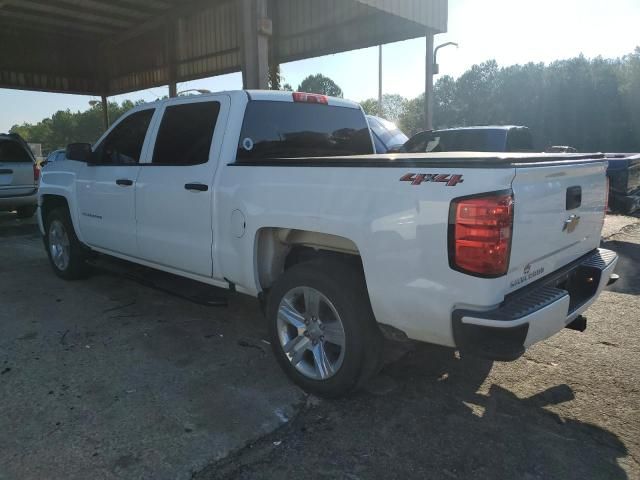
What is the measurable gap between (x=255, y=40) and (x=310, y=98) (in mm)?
5290

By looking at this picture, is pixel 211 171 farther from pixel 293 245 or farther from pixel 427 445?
pixel 427 445

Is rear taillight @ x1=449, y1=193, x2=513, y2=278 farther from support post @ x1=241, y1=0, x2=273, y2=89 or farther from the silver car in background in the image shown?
the silver car in background

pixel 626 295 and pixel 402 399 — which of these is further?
pixel 626 295

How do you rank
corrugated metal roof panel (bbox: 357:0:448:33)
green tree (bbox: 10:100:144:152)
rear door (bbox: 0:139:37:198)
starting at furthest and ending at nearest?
green tree (bbox: 10:100:144:152) → rear door (bbox: 0:139:37:198) → corrugated metal roof panel (bbox: 357:0:448:33)

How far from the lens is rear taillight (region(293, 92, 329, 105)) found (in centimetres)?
431

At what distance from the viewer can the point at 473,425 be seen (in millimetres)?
2955

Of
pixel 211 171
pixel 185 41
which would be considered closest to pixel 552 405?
pixel 211 171

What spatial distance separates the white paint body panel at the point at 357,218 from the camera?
8.32ft

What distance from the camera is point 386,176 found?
8.90 feet

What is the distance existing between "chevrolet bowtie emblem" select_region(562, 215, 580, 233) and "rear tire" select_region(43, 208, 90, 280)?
489cm

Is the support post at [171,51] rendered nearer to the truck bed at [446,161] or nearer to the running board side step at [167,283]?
the running board side step at [167,283]

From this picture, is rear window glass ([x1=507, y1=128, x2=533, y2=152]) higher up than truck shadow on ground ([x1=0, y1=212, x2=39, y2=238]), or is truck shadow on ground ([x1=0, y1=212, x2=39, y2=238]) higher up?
rear window glass ([x1=507, y1=128, x2=533, y2=152])

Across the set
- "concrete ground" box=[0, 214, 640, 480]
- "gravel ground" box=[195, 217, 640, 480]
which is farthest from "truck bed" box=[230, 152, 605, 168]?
"gravel ground" box=[195, 217, 640, 480]

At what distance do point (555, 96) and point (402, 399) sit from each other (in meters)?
52.1
